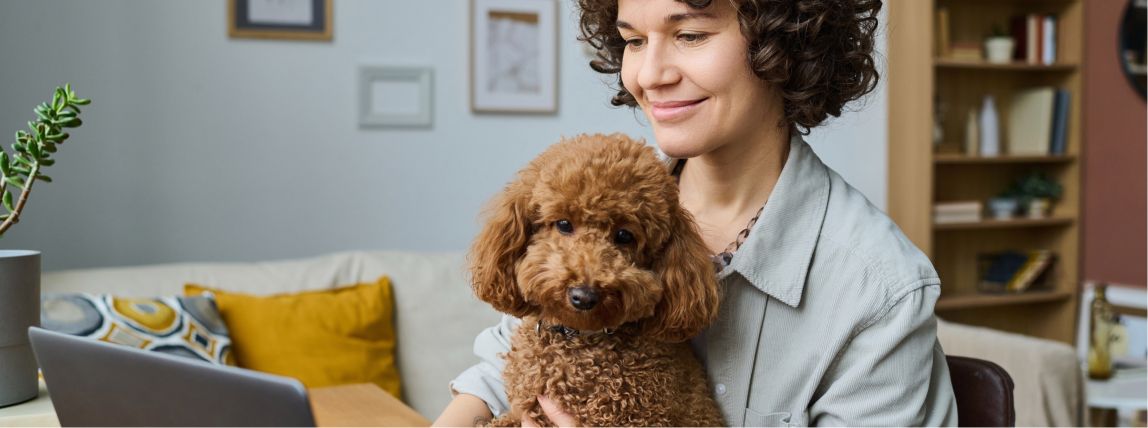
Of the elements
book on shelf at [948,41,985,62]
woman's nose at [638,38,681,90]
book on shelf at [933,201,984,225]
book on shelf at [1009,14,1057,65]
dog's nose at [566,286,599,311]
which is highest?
book on shelf at [1009,14,1057,65]

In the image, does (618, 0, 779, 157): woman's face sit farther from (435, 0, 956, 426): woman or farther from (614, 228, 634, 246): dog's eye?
(614, 228, 634, 246): dog's eye

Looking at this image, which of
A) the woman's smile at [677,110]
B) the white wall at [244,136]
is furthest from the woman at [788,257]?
the white wall at [244,136]

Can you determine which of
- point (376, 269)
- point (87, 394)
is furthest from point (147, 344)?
point (87, 394)

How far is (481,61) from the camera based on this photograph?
11.5 feet

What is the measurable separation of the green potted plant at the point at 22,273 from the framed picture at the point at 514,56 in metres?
2.27

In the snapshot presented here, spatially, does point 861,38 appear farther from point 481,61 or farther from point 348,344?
point 481,61

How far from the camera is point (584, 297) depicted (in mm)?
922

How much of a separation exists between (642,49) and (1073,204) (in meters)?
4.19

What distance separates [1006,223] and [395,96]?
2.97 m

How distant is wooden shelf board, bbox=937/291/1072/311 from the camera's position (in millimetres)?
4430

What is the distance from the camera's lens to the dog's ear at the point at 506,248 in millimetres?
1031

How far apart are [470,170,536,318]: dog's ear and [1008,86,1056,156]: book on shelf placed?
422 centimetres

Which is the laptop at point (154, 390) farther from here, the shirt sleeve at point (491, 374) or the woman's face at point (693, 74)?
the woman's face at point (693, 74)

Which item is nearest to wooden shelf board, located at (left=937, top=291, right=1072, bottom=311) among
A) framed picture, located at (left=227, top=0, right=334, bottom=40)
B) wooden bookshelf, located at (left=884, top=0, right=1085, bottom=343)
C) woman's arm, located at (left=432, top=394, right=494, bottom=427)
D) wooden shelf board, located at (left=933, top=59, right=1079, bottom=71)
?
wooden bookshelf, located at (left=884, top=0, right=1085, bottom=343)
